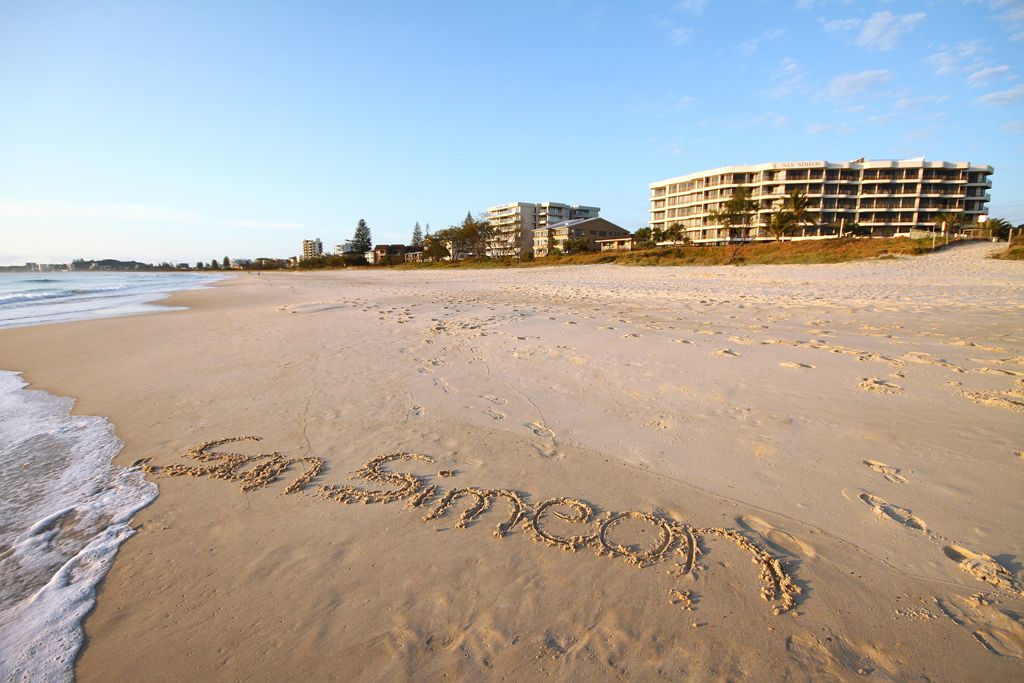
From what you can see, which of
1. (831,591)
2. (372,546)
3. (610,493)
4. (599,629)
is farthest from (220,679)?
(831,591)

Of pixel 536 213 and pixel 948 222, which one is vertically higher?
pixel 536 213

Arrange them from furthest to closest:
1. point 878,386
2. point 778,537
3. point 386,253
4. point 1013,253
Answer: point 386,253 < point 1013,253 < point 878,386 < point 778,537

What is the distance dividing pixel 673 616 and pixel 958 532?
1888 millimetres

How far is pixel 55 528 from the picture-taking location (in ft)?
9.61

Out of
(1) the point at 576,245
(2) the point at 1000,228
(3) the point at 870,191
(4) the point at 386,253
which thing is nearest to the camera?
(2) the point at 1000,228

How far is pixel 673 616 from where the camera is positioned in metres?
2.07

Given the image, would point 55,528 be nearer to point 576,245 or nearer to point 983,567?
point 983,567

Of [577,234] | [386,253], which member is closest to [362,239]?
[386,253]

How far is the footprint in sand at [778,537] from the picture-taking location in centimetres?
245

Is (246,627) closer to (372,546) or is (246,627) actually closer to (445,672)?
(372,546)

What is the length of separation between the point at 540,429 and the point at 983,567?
113 inches

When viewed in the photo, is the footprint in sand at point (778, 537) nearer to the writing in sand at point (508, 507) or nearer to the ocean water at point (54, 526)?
the writing in sand at point (508, 507)

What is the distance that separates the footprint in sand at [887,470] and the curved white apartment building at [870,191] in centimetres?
6918

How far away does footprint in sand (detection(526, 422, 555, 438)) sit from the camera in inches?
159
